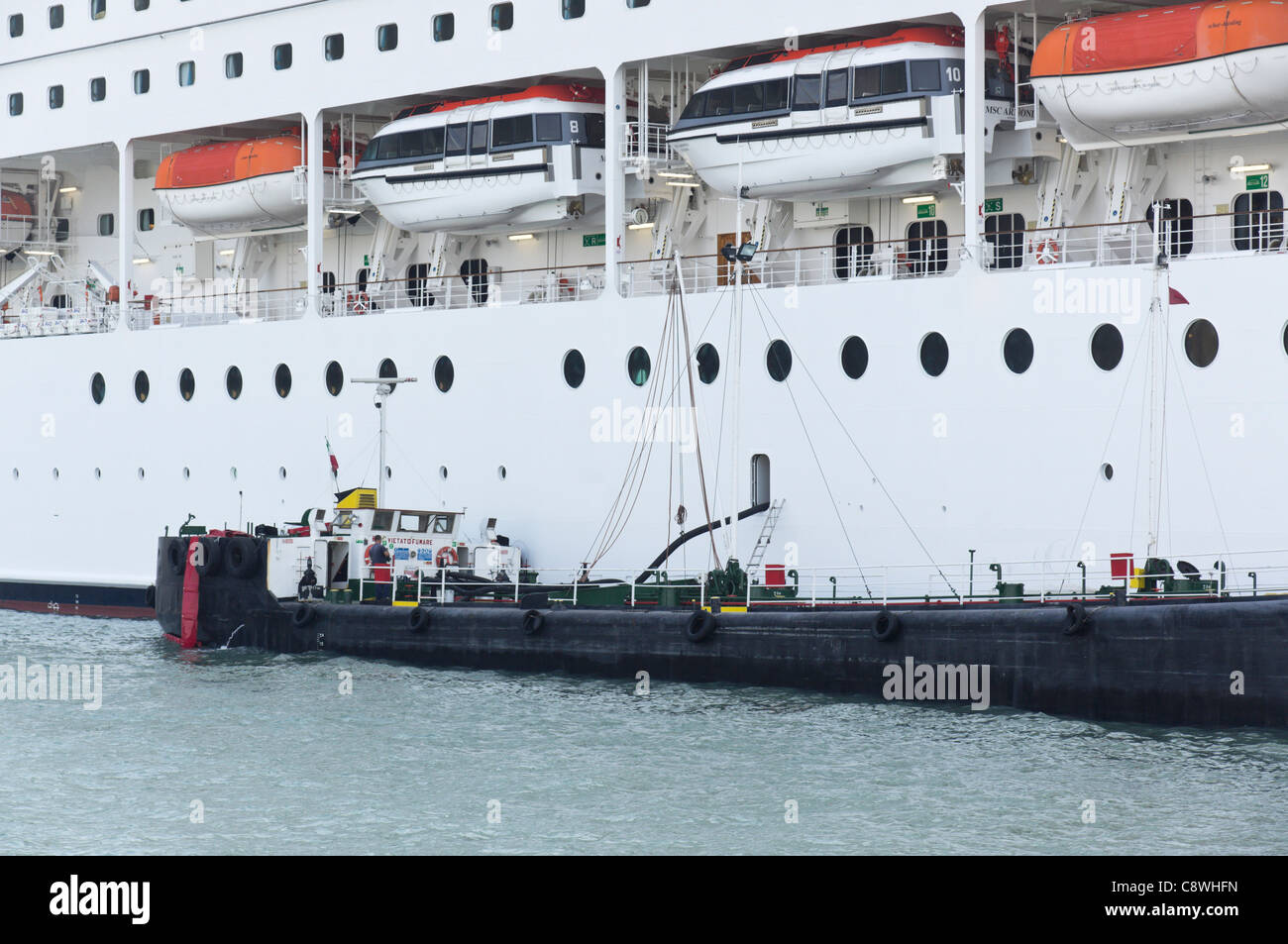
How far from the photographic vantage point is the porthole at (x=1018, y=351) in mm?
21672

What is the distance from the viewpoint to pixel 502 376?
87.7 feet

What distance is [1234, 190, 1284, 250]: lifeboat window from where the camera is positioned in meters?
21.9

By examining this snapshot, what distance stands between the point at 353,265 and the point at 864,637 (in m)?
14.9

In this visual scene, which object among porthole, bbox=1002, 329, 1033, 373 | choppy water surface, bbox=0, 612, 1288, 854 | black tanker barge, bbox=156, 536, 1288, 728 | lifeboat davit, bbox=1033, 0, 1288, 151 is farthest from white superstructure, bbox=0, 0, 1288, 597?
choppy water surface, bbox=0, 612, 1288, 854

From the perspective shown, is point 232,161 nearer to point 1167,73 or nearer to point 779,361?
point 779,361

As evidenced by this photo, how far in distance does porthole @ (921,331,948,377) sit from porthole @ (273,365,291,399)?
1164 centimetres

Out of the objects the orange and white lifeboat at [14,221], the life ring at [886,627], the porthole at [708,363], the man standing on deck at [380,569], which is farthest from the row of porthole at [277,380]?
the life ring at [886,627]

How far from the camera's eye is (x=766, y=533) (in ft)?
78.7

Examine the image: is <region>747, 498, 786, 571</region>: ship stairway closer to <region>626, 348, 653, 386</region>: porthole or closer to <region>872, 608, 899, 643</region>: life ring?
<region>626, 348, 653, 386</region>: porthole

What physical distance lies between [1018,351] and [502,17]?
10352 mm

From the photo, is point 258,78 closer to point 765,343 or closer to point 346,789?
point 765,343

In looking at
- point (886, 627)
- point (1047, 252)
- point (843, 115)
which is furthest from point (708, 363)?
point (886, 627)

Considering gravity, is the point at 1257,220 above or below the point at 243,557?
above

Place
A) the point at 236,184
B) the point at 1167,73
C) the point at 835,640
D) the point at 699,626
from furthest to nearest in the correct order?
1. the point at 236,184
2. the point at 699,626
3. the point at 835,640
4. the point at 1167,73
